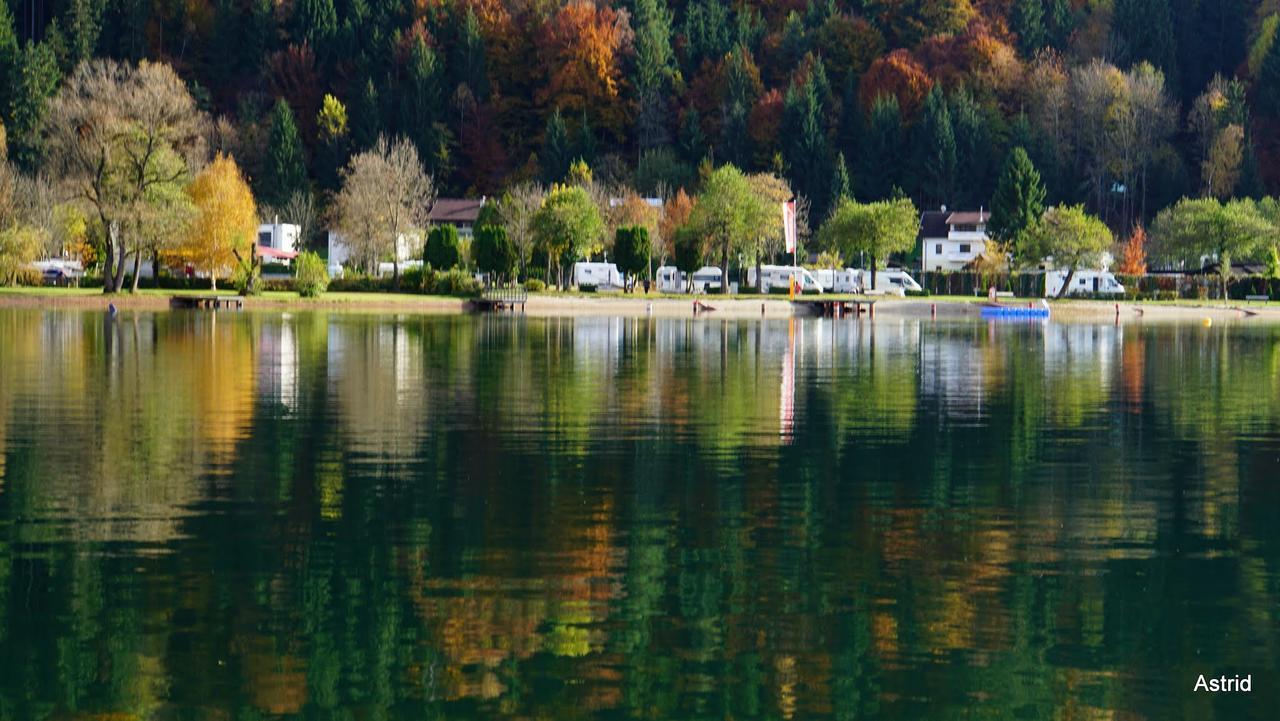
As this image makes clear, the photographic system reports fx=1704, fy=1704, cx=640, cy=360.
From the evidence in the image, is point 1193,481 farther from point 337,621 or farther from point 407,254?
point 407,254

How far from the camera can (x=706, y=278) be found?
108m

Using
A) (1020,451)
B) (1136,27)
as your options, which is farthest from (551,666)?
(1136,27)

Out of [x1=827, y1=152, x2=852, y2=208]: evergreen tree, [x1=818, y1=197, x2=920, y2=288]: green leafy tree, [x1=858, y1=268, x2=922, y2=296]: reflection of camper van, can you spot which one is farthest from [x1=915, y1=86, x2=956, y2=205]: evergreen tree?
[x1=818, y1=197, x2=920, y2=288]: green leafy tree

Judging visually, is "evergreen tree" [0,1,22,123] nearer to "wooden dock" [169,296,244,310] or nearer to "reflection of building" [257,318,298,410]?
"wooden dock" [169,296,244,310]

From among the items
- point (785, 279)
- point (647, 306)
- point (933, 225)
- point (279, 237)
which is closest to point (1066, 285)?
point (785, 279)

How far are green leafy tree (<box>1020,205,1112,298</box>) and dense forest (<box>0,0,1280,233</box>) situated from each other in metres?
29.7

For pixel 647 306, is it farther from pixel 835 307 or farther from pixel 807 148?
pixel 807 148

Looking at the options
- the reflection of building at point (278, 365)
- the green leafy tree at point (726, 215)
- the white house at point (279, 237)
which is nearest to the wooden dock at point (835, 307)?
the green leafy tree at point (726, 215)

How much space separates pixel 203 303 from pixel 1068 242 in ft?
175

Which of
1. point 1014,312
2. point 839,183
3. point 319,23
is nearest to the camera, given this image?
point 1014,312

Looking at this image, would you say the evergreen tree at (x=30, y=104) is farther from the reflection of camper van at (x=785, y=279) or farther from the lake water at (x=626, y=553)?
the lake water at (x=626, y=553)

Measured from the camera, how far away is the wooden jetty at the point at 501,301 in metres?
80.1

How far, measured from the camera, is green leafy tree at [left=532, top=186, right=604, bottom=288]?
95.4 metres

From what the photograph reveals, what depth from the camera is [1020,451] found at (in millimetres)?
23812
